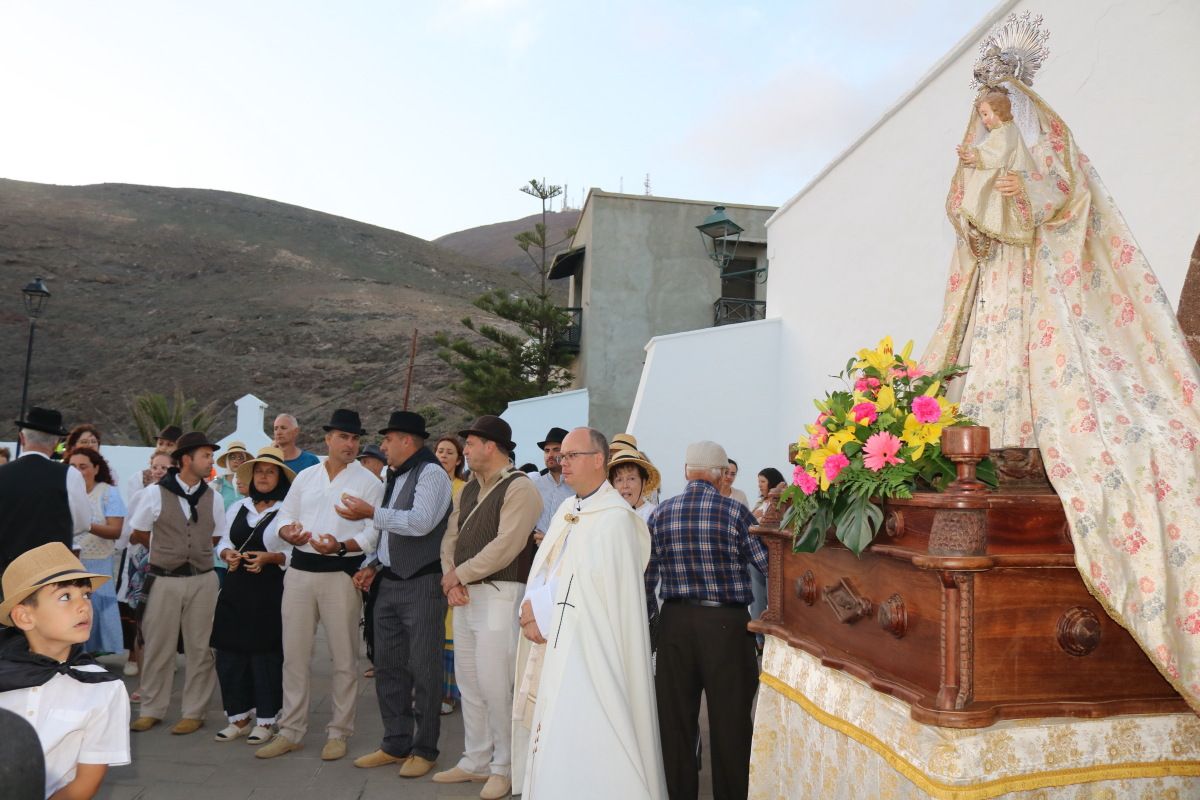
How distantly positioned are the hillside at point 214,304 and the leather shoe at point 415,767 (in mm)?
30519

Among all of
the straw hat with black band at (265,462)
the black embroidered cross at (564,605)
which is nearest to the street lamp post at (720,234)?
the straw hat with black band at (265,462)

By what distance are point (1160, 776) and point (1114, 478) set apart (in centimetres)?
82

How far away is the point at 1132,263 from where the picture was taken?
2740mm

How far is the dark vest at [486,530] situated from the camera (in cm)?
536

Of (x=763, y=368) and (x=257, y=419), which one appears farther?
(x=257, y=419)

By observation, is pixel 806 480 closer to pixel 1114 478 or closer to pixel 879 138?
pixel 1114 478

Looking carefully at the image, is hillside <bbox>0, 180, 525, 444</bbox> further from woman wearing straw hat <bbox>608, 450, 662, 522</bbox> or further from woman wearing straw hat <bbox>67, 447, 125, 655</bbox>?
woman wearing straw hat <bbox>608, 450, 662, 522</bbox>

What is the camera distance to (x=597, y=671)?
12.7 feet

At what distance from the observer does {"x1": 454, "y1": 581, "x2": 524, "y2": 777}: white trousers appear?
17.3 ft

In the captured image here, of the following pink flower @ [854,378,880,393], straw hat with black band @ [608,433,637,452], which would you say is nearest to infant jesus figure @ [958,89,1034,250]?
pink flower @ [854,378,880,393]

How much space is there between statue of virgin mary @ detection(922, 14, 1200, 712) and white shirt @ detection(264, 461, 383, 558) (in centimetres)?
405

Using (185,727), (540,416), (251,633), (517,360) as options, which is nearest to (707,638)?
(251,633)

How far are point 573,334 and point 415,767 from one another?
19.2 m

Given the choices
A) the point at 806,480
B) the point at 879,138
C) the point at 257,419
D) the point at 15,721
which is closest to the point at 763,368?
the point at 879,138
